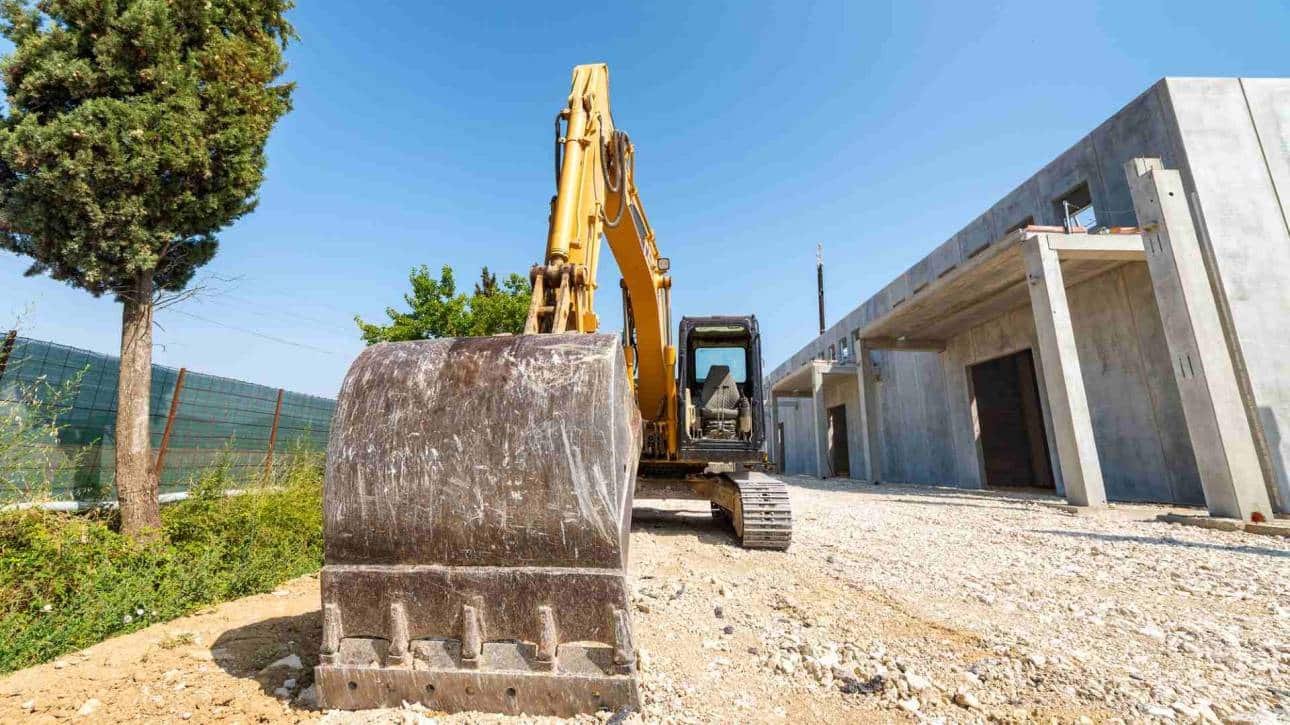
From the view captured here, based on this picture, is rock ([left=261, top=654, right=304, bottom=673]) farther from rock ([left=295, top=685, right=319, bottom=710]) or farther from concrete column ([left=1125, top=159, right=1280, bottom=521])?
concrete column ([left=1125, top=159, right=1280, bottom=521])

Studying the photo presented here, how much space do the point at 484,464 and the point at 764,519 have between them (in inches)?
160

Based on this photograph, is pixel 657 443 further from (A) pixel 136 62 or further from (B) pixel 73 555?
(A) pixel 136 62

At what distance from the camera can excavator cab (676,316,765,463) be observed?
6.27 meters

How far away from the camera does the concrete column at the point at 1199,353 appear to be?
7605 millimetres

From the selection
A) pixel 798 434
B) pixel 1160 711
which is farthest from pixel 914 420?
pixel 1160 711

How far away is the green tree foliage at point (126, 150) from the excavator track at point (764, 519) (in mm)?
5926

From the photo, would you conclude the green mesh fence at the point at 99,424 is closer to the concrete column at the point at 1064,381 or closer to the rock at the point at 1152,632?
the rock at the point at 1152,632

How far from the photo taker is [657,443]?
675 cm

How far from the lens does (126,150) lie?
521cm

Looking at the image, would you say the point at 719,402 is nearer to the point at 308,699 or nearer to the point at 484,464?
the point at 484,464

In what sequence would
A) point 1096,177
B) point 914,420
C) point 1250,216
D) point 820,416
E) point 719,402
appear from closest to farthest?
point 719,402
point 1250,216
point 1096,177
point 914,420
point 820,416

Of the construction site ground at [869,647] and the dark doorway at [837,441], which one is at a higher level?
the dark doorway at [837,441]

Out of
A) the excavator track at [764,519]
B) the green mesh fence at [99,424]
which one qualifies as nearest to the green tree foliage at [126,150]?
the green mesh fence at [99,424]

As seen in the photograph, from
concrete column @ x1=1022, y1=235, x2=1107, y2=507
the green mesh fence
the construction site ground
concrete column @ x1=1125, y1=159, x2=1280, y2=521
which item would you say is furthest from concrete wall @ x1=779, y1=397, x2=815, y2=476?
the green mesh fence
